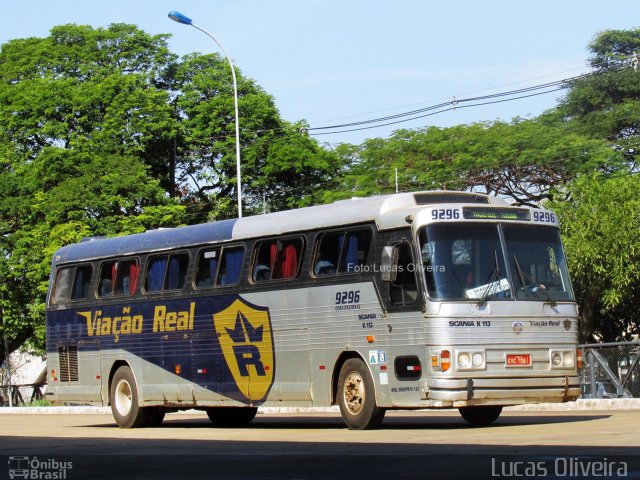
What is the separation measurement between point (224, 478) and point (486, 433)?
19.7 ft

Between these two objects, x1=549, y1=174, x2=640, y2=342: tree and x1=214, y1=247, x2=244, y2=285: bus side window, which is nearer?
x1=214, y1=247, x2=244, y2=285: bus side window

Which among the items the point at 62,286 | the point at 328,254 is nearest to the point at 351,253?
the point at 328,254

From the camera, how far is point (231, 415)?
23.8 metres

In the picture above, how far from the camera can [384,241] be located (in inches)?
720

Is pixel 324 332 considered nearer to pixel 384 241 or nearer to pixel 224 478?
pixel 384 241

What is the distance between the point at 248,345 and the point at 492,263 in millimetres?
4864

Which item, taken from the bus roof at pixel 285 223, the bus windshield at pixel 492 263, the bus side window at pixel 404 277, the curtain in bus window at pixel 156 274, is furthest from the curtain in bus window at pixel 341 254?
the curtain in bus window at pixel 156 274

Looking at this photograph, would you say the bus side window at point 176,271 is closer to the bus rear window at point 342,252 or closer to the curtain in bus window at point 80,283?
the curtain in bus window at point 80,283

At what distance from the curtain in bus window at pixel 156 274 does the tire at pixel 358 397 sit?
5.12 m

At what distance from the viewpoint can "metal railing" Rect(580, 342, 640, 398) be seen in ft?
88.7

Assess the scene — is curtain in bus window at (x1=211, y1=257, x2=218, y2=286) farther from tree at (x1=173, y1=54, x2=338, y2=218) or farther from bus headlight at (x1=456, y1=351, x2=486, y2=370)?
tree at (x1=173, y1=54, x2=338, y2=218)

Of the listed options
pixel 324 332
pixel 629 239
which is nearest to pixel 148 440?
pixel 324 332

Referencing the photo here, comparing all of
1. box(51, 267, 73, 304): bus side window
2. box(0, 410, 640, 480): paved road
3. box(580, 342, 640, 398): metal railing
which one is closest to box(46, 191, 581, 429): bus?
box(0, 410, 640, 480): paved road

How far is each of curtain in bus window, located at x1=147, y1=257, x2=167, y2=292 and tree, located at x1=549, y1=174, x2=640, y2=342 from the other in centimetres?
1992
